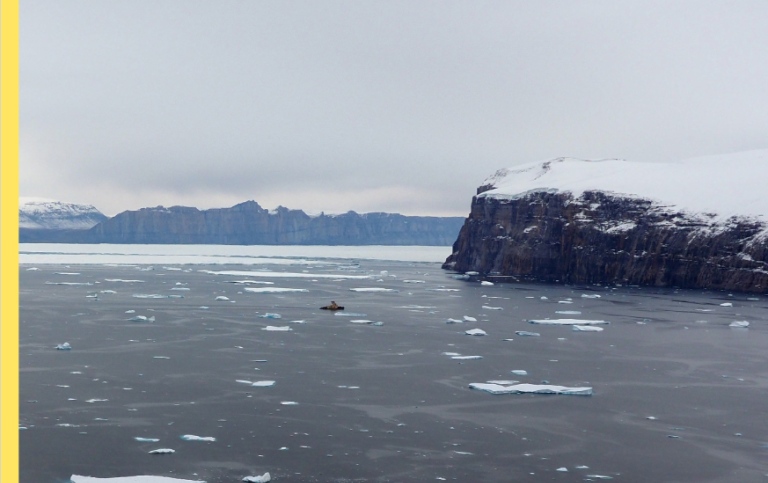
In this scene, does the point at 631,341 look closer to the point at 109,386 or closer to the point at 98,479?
the point at 109,386

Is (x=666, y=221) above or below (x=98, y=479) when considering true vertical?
above

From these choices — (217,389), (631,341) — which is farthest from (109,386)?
(631,341)

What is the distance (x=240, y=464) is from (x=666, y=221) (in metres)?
57.5

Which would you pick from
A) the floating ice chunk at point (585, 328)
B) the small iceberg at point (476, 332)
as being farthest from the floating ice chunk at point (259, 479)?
the floating ice chunk at point (585, 328)

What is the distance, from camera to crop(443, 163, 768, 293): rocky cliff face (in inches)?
2201

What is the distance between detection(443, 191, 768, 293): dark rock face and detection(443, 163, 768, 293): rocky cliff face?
8 centimetres

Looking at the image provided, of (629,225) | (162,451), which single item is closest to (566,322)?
(162,451)

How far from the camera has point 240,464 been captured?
10.6 meters

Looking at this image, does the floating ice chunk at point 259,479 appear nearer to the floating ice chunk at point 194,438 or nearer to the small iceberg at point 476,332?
the floating ice chunk at point 194,438

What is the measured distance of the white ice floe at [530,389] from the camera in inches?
634

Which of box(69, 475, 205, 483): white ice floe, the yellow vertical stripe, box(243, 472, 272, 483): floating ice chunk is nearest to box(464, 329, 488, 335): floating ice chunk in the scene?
box(243, 472, 272, 483): floating ice chunk

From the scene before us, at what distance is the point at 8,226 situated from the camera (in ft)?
8.56

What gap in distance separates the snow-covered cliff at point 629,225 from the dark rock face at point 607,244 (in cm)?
9

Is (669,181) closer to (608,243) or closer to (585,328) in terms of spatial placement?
(608,243)
